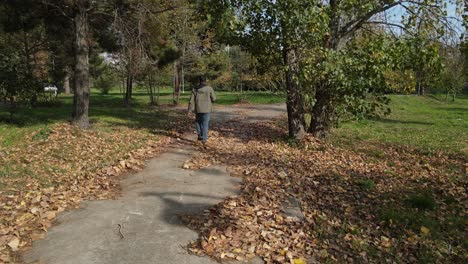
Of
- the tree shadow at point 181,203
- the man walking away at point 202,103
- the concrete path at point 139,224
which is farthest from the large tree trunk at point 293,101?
the tree shadow at point 181,203

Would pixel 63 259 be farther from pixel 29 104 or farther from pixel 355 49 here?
pixel 29 104

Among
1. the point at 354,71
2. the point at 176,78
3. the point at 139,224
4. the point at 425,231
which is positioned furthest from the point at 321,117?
the point at 176,78

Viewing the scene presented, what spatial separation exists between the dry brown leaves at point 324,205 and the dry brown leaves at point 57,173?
1.75 metres

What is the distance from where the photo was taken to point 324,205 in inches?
247

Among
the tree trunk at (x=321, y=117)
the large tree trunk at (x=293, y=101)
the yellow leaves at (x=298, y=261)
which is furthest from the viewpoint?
the tree trunk at (x=321, y=117)

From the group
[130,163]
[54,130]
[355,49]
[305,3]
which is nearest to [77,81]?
[54,130]

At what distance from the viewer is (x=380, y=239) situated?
517 cm

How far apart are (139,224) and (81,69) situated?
8518mm

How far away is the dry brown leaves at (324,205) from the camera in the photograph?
4629 mm

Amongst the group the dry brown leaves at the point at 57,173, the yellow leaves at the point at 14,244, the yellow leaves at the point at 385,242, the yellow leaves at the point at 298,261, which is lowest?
the yellow leaves at the point at 385,242

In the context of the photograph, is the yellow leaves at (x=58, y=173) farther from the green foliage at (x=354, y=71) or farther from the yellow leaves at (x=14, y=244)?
the green foliage at (x=354, y=71)

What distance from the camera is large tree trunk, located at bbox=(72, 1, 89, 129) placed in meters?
11.8

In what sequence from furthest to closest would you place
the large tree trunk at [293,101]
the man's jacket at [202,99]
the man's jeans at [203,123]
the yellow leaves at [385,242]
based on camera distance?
the large tree trunk at [293,101] < the man's jeans at [203,123] < the man's jacket at [202,99] < the yellow leaves at [385,242]

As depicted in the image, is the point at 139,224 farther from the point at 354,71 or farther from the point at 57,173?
the point at 354,71
